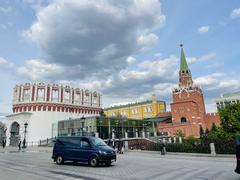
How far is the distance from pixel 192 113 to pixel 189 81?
15483 mm

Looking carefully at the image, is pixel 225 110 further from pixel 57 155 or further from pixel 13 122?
pixel 13 122

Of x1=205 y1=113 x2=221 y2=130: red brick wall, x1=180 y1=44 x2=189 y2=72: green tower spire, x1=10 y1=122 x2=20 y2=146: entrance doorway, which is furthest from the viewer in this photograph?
x1=180 y1=44 x2=189 y2=72: green tower spire

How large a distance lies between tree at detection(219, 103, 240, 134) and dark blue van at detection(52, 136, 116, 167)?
27.7 metres

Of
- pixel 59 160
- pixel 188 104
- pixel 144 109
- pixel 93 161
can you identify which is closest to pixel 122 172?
pixel 93 161

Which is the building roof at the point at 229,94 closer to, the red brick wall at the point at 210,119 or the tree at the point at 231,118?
the red brick wall at the point at 210,119

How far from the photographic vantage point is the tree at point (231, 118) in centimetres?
3453

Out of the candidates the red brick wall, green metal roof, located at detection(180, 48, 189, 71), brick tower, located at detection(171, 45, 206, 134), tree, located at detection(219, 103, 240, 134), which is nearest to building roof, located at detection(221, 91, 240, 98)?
brick tower, located at detection(171, 45, 206, 134)

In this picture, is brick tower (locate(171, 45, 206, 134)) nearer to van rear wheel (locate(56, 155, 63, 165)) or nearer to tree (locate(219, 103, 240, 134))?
tree (locate(219, 103, 240, 134))

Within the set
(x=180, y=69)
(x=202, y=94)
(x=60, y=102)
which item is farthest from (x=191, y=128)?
(x=60, y=102)

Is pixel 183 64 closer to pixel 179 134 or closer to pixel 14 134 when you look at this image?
pixel 179 134

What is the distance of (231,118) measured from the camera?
1385 inches

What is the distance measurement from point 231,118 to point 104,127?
79.6 feet

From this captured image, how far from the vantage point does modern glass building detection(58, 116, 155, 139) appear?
44.8 m

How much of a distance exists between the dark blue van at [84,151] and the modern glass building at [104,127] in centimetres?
2530
